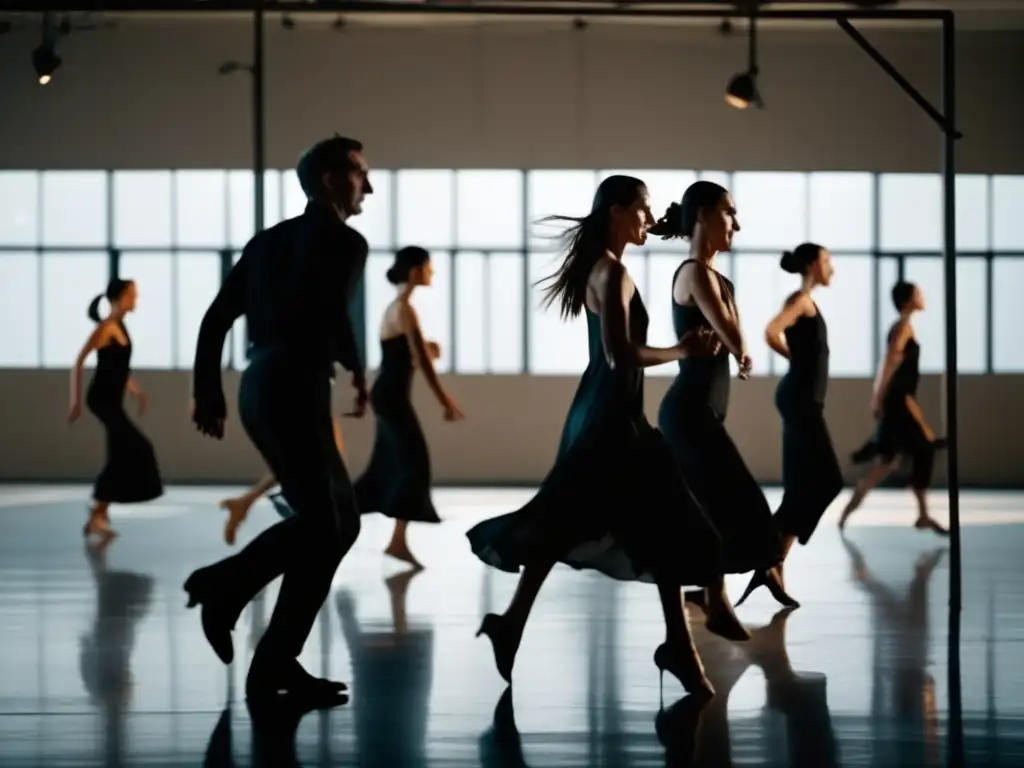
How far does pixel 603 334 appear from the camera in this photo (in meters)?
4.50

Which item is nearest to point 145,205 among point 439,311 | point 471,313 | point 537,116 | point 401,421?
point 439,311

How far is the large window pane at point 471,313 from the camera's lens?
49.9 feet

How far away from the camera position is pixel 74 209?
15180 mm

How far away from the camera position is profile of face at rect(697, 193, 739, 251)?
5.19 m

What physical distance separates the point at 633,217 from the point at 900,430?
5816 millimetres

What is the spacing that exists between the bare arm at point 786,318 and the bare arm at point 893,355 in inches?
117

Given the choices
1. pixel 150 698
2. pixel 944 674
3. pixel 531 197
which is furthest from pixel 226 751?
pixel 531 197

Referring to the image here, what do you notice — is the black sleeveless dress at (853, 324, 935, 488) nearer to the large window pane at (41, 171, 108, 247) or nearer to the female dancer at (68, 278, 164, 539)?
the female dancer at (68, 278, 164, 539)

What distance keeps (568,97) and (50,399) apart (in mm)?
5493

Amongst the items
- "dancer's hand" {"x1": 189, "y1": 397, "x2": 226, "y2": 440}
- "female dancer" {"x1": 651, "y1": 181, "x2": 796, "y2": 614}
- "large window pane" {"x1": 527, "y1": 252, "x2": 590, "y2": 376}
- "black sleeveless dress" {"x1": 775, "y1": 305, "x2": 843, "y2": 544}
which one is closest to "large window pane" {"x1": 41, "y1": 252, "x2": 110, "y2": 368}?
"large window pane" {"x1": 527, "y1": 252, "x2": 590, "y2": 376}

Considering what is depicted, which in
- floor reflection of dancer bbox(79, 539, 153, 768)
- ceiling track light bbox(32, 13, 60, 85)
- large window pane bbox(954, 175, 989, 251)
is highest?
ceiling track light bbox(32, 13, 60, 85)

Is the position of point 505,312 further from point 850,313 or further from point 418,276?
point 418,276

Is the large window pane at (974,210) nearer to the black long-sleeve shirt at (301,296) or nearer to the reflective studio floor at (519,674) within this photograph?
the reflective studio floor at (519,674)

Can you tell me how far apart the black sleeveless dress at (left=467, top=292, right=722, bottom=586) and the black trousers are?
0.52 m
